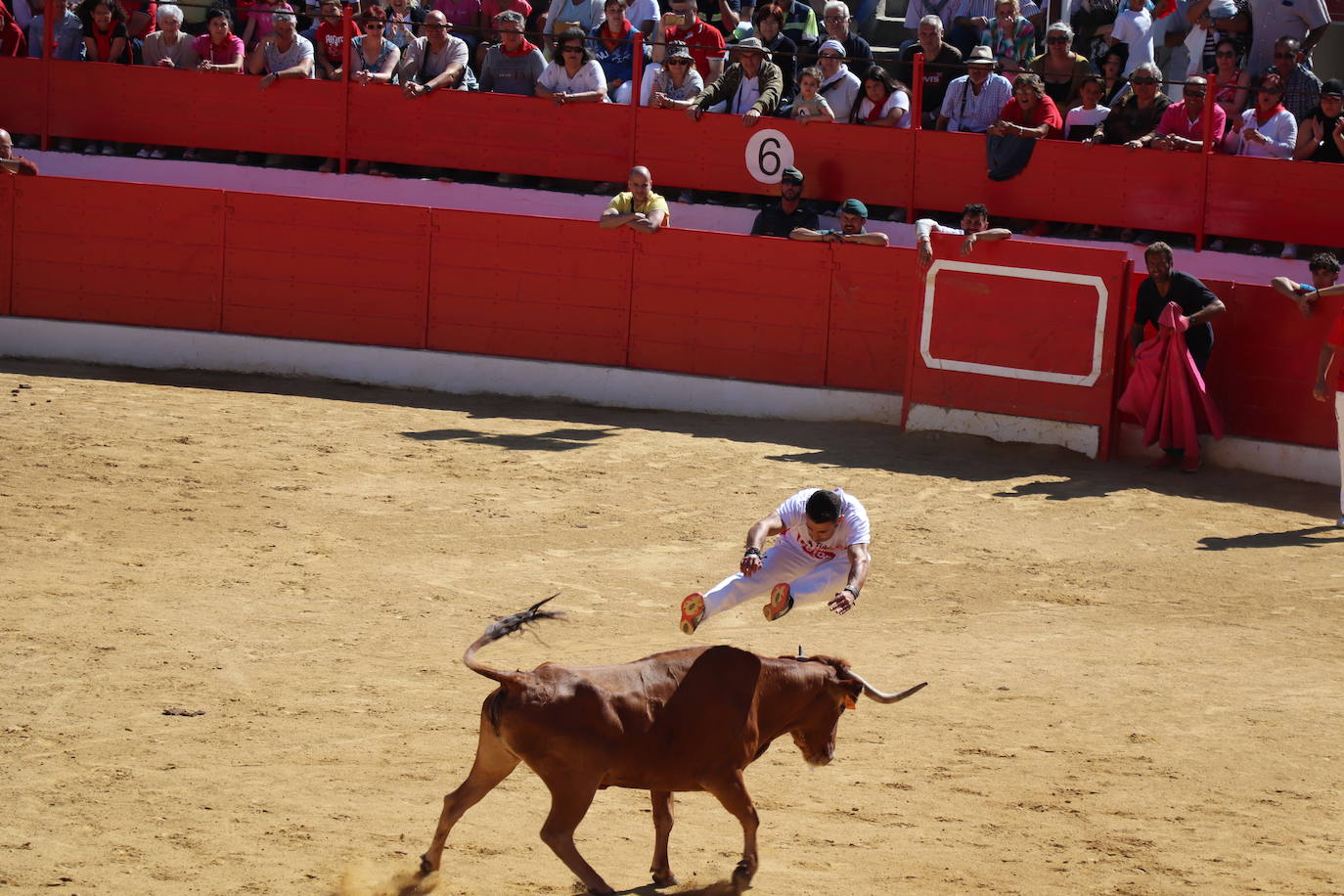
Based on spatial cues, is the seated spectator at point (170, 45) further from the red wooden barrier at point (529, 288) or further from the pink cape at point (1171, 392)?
the pink cape at point (1171, 392)

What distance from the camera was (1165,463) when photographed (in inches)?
453

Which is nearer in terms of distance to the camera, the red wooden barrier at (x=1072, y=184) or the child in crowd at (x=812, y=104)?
the red wooden barrier at (x=1072, y=184)

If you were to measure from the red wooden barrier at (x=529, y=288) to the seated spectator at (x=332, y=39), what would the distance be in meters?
3.08

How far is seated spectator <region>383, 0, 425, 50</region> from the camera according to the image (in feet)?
50.6

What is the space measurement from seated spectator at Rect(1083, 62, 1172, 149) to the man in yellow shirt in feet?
12.0

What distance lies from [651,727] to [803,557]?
1.91 m

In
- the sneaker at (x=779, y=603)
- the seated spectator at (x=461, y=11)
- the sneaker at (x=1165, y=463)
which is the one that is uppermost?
the seated spectator at (x=461, y=11)

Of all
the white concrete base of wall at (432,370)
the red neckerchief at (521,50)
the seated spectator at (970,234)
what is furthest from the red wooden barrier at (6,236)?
the seated spectator at (970,234)

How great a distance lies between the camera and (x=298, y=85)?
15.6 metres

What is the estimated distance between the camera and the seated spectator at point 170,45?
15.8 metres

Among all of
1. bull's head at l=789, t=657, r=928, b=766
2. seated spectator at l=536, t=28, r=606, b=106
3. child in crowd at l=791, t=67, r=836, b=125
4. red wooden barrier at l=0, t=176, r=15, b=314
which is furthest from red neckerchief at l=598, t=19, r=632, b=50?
bull's head at l=789, t=657, r=928, b=766

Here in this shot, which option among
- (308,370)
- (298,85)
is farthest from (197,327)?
(298,85)

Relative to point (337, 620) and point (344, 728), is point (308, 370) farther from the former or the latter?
point (344, 728)

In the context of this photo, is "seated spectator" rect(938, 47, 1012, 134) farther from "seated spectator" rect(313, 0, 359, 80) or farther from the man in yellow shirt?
"seated spectator" rect(313, 0, 359, 80)
